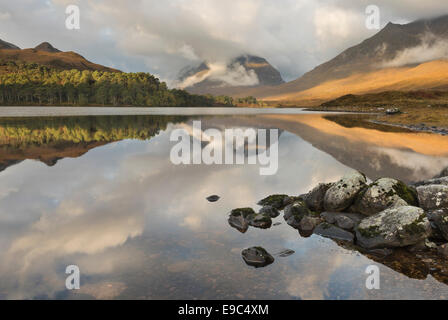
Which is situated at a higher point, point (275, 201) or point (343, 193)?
point (343, 193)

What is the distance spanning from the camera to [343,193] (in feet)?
51.1

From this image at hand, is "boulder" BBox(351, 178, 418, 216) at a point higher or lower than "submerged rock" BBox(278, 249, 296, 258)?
higher

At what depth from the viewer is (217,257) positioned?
35.7 feet

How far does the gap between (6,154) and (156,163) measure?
51.7ft

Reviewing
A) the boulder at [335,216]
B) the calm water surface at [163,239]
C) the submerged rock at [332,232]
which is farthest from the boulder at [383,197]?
the calm water surface at [163,239]

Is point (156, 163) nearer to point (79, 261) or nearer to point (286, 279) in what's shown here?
point (79, 261)

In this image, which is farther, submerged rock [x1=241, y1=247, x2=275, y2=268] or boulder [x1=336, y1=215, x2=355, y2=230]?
boulder [x1=336, y1=215, x2=355, y2=230]

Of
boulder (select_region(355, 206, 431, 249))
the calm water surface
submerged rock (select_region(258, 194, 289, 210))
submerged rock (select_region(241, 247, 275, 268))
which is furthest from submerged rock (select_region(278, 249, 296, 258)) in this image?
submerged rock (select_region(258, 194, 289, 210))

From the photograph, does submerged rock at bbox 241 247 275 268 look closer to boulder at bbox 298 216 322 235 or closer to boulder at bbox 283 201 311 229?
boulder at bbox 298 216 322 235

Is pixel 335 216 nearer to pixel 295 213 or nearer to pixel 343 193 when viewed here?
pixel 343 193

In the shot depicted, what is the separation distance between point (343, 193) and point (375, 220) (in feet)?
9.65

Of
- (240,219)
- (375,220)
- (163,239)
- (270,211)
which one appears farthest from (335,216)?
(163,239)

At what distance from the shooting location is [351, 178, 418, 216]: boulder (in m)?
14.3
